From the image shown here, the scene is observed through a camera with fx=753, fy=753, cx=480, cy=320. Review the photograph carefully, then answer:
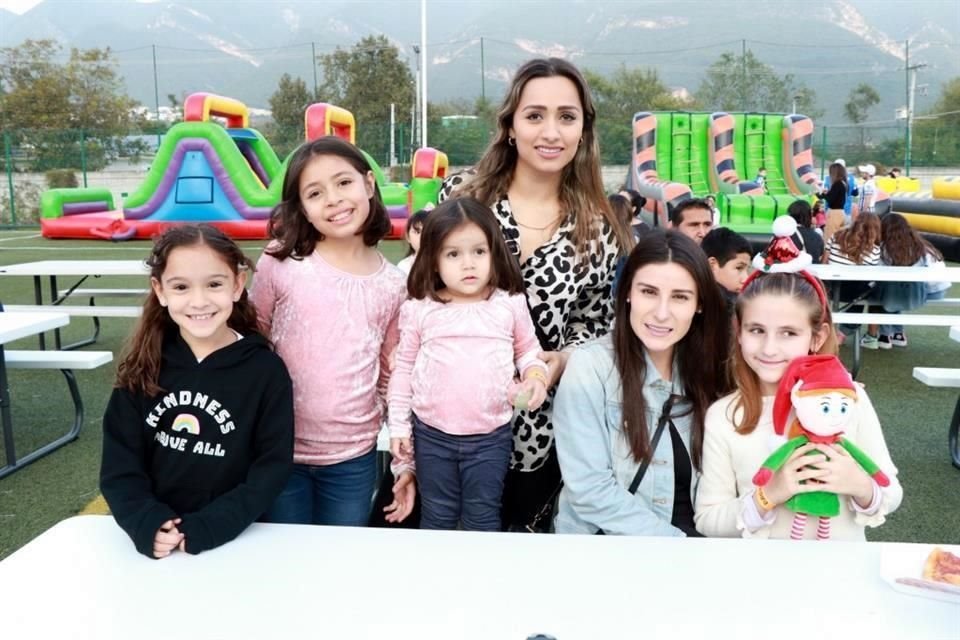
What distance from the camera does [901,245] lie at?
18.9 ft

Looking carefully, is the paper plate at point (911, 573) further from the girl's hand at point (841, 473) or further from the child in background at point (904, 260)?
the child in background at point (904, 260)

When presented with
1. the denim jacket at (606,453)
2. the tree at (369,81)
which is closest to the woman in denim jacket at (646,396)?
the denim jacket at (606,453)

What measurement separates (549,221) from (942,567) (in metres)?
1.16

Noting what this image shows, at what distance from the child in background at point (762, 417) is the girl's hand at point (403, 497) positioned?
2.35ft

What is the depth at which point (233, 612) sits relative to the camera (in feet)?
3.72

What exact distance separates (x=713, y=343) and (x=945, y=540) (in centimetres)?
188

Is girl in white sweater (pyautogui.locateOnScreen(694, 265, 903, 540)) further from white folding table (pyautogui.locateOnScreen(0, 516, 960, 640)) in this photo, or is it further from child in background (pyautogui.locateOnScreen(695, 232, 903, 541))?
white folding table (pyautogui.locateOnScreen(0, 516, 960, 640))

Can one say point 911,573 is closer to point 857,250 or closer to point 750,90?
point 857,250

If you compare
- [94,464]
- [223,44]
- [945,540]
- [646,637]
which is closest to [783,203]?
[945,540]

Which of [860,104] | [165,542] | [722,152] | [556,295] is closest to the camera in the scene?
[165,542]

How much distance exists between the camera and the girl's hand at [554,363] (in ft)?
6.04

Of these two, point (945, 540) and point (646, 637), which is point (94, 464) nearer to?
point (646, 637)

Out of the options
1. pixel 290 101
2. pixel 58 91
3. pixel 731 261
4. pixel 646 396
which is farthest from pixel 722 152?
pixel 290 101

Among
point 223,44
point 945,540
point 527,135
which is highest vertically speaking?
point 223,44
